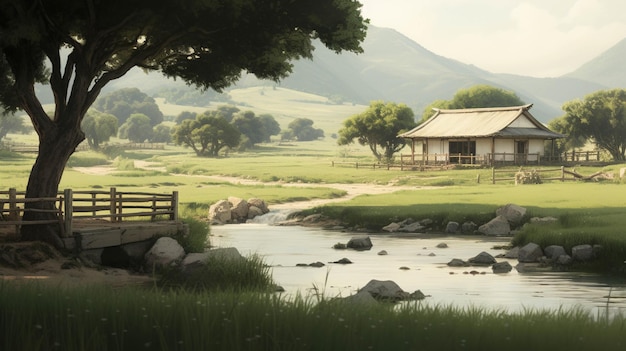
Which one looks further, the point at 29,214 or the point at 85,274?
the point at 29,214

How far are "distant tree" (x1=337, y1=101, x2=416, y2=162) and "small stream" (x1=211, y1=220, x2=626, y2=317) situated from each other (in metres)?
77.1

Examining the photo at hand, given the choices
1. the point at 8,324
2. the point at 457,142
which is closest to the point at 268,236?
the point at 8,324

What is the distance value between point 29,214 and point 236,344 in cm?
2084

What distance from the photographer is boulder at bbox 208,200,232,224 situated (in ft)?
204

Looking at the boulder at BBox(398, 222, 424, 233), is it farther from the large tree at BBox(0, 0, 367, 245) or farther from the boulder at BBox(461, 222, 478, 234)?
the large tree at BBox(0, 0, 367, 245)

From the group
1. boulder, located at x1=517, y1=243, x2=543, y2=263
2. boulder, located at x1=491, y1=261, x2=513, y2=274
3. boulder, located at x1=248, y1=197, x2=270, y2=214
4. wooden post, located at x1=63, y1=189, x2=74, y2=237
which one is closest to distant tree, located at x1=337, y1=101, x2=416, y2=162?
boulder, located at x1=248, y1=197, x2=270, y2=214

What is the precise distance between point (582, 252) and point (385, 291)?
12.3 metres

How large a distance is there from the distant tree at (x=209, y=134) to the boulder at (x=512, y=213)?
115 meters

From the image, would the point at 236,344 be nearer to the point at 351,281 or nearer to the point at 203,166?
the point at 351,281

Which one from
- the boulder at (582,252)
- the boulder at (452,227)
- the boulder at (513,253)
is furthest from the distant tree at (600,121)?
the boulder at (582,252)

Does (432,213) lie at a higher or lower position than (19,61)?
lower

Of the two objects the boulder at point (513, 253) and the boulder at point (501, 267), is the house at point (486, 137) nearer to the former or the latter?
the boulder at point (513, 253)

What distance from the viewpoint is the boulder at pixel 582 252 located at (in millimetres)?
33875

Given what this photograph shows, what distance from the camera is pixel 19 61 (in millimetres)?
31969
